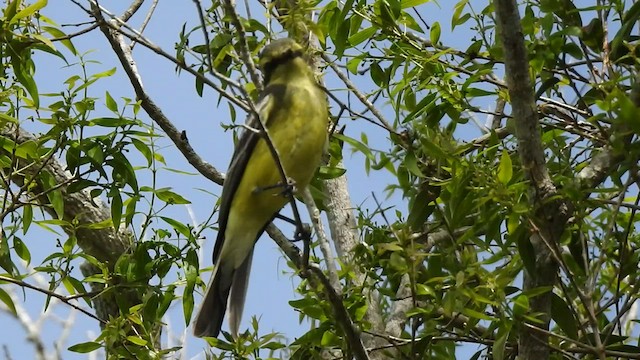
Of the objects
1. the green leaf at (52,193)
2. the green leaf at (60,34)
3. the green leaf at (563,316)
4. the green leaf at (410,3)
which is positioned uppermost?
the green leaf at (60,34)

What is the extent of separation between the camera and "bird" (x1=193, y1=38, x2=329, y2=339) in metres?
3.92

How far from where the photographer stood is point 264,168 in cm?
400

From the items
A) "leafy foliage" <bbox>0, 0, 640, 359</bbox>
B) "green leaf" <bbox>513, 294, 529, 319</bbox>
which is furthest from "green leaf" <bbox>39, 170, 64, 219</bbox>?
"green leaf" <bbox>513, 294, 529, 319</bbox>

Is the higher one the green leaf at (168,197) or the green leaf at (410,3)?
the green leaf at (410,3)

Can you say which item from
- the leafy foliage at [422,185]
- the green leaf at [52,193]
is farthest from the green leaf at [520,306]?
the green leaf at [52,193]

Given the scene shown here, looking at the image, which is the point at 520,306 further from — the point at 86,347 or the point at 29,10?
the point at 29,10

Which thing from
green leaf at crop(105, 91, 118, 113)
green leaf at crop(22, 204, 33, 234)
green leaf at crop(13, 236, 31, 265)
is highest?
green leaf at crop(105, 91, 118, 113)

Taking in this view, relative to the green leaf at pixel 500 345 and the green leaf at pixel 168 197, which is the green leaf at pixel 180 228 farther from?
the green leaf at pixel 500 345

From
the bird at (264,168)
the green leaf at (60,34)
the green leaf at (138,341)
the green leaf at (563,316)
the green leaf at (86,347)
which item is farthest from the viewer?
the green leaf at (60,34)

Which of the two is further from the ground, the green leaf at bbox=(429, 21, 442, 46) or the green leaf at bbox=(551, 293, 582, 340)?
the green leaf at bbox=(429, 21, 442, 46)

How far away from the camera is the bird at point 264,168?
154 inches

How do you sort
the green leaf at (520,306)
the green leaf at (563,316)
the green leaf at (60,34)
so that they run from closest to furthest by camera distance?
1. the green leaf at (520,306)
2. the green leaf at (563,316)
3. the green leaf at (60,34)

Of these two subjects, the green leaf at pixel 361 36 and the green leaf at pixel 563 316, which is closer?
the green leaf at pixel 563 316

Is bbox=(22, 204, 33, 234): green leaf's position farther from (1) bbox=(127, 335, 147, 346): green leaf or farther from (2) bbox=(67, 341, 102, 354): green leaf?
(1) bbox=(127, 335, 147, 346): green leaf
